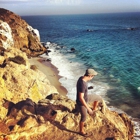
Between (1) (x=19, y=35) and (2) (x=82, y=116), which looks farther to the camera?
(1) (x=19, y=35)

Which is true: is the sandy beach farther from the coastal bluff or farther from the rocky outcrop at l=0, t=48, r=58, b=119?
the coastal bluff

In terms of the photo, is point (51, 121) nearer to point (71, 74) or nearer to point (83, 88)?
point (83, 88)

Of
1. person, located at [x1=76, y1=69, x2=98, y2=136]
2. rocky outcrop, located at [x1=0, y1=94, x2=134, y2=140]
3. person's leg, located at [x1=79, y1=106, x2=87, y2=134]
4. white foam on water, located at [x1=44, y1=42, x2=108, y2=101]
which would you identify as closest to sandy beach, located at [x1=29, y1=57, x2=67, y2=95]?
white foam on water, located at [x1=44, y1=42, x2=108, y2=101]

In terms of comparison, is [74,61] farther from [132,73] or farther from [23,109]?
[23,109]

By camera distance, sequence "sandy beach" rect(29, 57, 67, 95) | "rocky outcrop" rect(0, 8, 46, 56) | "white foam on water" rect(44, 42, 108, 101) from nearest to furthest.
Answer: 1. "white foam on water" rect(44, 42, 108, 101)
2. "sandy beach" rect(29, 57, 67, 95)
3. "rocky outcrop" rect(0, 8, 46, 56)

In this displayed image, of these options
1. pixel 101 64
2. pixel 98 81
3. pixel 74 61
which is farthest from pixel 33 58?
pixel 98 81

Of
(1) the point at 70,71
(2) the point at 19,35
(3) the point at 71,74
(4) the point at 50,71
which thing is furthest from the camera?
(2) the point at 19,35

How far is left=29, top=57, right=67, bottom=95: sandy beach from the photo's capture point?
90.8 ft

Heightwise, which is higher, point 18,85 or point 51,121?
point 18,85

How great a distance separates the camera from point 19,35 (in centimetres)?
4938

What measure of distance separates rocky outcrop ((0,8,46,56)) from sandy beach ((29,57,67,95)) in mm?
6068

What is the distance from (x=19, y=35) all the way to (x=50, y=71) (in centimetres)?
1824

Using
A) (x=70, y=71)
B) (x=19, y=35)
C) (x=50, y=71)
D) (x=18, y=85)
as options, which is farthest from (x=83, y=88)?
(x=19, y=35)

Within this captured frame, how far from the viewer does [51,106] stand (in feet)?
38.2
